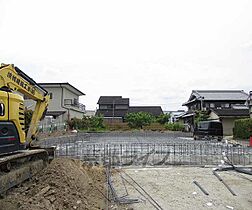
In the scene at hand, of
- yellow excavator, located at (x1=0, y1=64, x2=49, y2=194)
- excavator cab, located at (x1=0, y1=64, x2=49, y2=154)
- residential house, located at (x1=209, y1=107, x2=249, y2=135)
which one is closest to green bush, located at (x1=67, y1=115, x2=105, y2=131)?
residential house, located at (x1=209, y1=107, x2=249, y2=135)

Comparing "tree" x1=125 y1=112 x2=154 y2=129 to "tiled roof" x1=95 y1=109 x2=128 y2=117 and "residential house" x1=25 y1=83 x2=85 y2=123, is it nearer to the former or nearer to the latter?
"residential house" x1=25 y1=83 x2=85 y2=123

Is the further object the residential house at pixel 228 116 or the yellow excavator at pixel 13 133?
the residential house at pixel 228 116

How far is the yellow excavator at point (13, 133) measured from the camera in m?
4.62

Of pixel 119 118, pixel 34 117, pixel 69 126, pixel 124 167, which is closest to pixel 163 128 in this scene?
pixel 69 126

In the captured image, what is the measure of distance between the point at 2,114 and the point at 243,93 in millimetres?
34701

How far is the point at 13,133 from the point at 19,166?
79 cm

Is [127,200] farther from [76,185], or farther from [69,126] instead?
[69,126]

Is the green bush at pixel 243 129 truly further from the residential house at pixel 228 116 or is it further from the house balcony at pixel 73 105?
the house balcony at pixel 73 105

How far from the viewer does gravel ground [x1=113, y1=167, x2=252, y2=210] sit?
5.10m

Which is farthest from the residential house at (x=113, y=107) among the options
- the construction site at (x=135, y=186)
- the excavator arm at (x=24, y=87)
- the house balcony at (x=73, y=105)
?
the excavator arm at (x=24, y=87)

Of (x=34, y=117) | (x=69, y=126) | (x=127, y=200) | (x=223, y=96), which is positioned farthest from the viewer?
(x=223, y=96)

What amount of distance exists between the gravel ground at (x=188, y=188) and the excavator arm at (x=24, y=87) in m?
2.44

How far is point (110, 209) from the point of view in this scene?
486cm

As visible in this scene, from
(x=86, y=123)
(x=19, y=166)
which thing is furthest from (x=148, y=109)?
(x=19, y=166)
